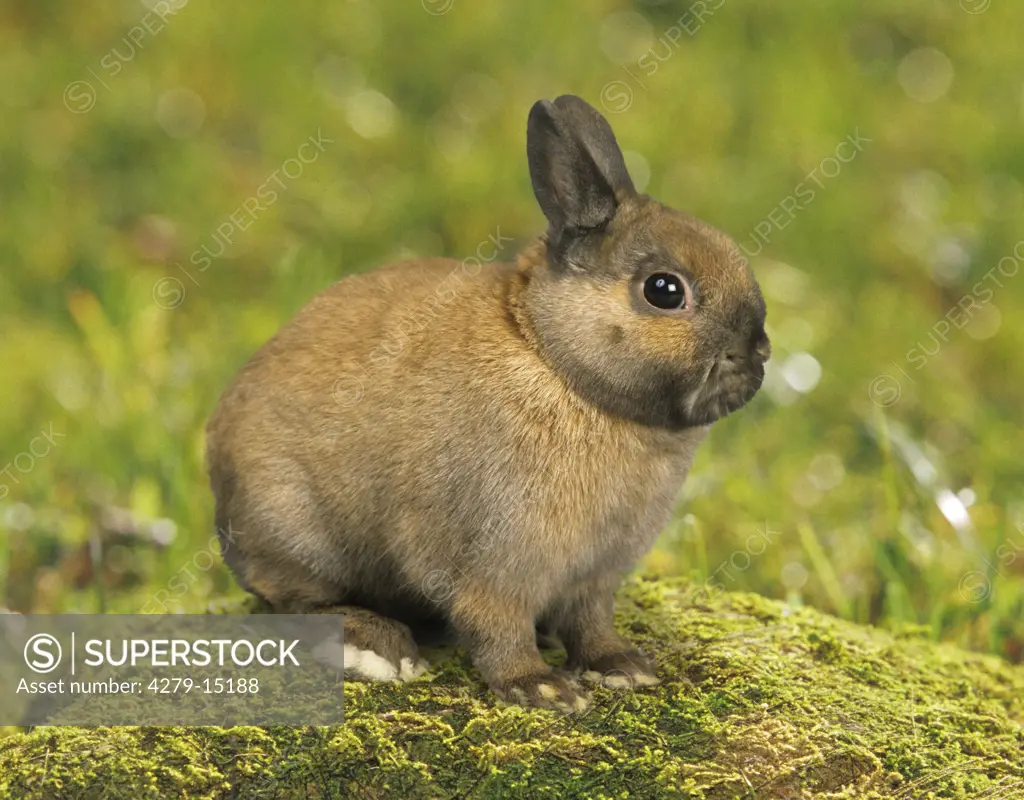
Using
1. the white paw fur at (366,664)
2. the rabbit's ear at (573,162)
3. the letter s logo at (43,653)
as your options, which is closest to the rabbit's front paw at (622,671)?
the white paw fur at (366,664)

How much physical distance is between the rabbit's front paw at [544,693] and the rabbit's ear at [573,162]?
1.54 metres

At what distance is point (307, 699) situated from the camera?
A: 15.2 ft

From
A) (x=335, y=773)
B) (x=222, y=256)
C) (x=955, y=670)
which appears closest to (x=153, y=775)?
(x=335, y=773)

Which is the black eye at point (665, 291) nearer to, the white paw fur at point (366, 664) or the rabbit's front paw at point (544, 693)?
the rabbit's front paw at point (544, 693)

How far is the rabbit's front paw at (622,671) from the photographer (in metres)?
4.78

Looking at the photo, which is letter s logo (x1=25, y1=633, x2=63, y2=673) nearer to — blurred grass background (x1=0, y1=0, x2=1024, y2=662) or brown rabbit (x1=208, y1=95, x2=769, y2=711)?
blurred grass background (x1=0, y1=0, x2=1024, y2=662)

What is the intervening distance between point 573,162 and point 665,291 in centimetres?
56

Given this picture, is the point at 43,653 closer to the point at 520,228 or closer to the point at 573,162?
the point at 573,162

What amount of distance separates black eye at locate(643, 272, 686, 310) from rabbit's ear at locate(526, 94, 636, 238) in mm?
305

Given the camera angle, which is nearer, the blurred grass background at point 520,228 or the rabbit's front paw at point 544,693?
the rabbit's front paw at point 544,693

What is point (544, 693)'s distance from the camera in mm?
4578

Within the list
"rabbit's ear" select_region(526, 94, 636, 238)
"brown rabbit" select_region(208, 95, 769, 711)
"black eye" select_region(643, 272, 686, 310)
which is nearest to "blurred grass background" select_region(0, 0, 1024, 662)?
"brown rabbit" select_region(208, 95, 769, 711)

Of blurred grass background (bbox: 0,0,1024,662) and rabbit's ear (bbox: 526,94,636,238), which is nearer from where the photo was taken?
rabbit's ear (bbox: 526,94,636,238)

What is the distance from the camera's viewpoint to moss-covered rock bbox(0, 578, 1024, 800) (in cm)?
423
